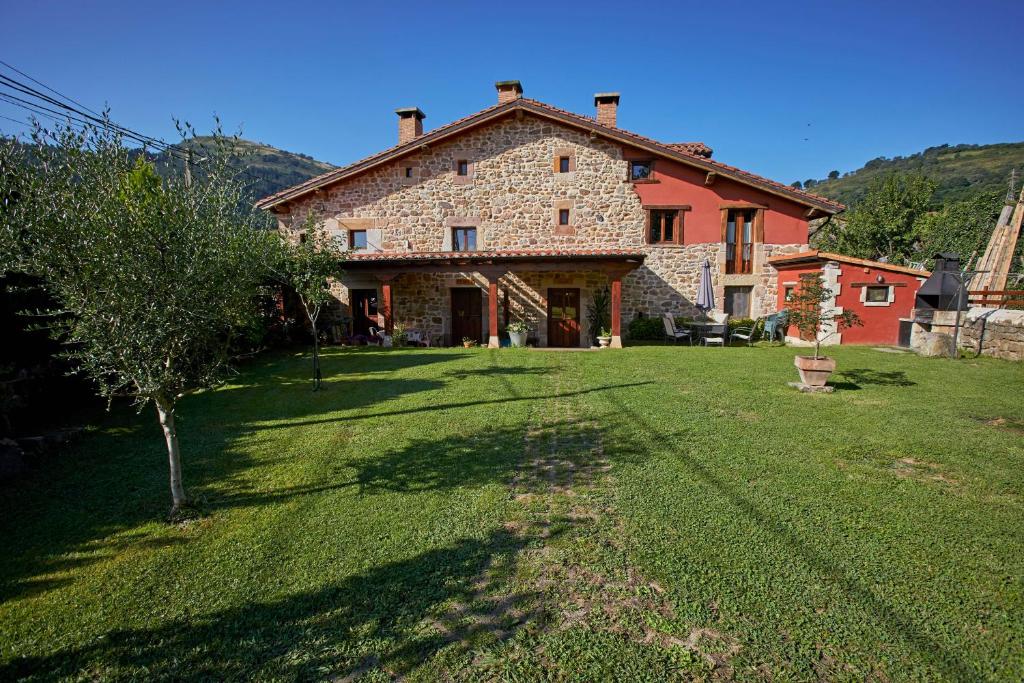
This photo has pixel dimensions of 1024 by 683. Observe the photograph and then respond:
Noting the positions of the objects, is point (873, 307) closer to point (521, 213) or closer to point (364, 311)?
point (521, 213)

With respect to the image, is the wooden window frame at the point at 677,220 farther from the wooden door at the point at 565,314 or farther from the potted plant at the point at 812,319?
the potted plant at the point at 812,319

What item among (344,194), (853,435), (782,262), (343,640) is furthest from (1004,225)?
(343,640)

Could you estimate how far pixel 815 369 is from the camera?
26.3 feet

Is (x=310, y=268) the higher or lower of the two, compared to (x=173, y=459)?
higher

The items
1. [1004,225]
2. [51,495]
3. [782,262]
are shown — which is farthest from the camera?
[1004,225]

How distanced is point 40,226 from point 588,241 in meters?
14.1

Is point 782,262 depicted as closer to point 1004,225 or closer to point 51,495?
point 1004,225

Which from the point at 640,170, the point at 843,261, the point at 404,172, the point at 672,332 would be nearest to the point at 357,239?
the point at 404,172

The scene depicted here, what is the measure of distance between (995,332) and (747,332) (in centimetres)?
556

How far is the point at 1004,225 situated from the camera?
66.3 feet

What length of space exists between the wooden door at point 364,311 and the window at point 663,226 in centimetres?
975

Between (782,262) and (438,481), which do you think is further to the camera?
(782,262)

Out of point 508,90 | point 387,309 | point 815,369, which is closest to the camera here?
point 815,369

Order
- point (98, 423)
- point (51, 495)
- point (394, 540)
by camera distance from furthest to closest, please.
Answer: point (98, 423), point (51, 495), point (394, 540)
